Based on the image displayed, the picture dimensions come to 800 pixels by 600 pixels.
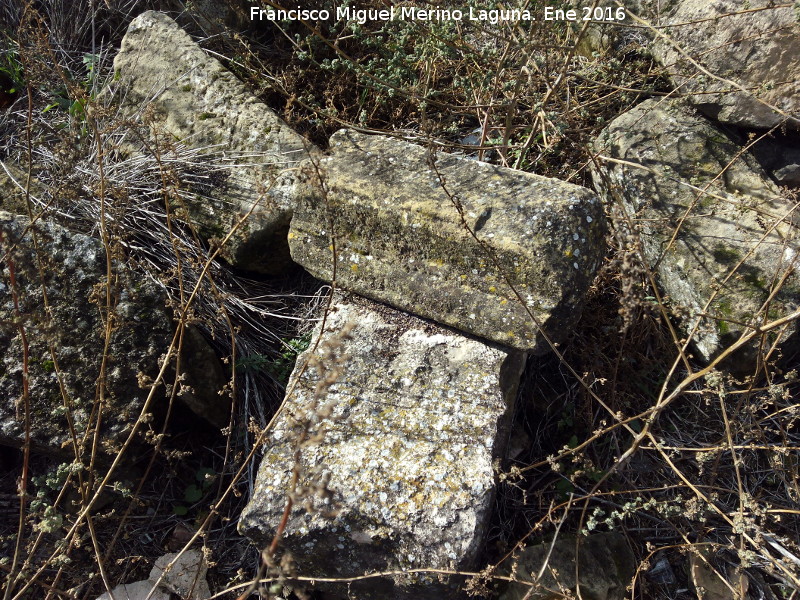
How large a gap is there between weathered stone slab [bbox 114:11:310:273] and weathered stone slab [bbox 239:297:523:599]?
625 millimetres

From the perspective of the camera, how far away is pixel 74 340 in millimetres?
2438

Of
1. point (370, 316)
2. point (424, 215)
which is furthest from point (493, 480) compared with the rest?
point (424, 215)

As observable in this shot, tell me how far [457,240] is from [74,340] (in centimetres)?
153

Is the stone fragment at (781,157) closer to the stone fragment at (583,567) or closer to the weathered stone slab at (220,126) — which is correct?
the stone fragment at (583,567)

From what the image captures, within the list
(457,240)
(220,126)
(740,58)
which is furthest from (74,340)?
(740,58)

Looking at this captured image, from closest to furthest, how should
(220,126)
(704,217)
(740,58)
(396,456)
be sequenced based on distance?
1. (396,456)
2. (704,217)
3. (740,58)
4. (220,126)

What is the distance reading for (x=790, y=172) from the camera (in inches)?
118

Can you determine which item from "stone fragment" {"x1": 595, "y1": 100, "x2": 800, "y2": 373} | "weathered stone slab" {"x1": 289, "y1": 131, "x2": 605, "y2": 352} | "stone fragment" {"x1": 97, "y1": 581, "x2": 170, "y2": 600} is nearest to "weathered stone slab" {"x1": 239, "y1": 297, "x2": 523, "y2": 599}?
"weathered stone slab" {"x1": 289, "y1": 131, "x2": 605, "y2": 352}

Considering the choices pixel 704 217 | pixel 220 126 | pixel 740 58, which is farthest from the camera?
pixel 220 126

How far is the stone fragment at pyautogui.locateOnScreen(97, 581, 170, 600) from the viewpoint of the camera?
2.42 metres

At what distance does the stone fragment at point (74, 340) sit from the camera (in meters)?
2.35

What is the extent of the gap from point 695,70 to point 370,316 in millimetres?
1985

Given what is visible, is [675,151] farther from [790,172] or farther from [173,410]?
[173,410]

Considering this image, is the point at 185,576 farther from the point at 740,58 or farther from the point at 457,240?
the point at 740,58
